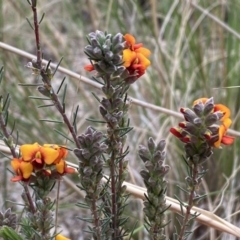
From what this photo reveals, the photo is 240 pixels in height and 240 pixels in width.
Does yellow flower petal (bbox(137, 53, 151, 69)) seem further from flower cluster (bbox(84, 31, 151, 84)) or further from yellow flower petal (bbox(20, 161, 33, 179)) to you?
yellow flower petal (bbox(20, 161, 33, 179))

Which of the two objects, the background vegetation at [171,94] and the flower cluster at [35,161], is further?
the background vegetation at [171,94]

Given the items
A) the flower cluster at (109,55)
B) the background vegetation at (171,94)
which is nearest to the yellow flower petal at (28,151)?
the flower cluster at (109,55)

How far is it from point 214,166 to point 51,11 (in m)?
1.58

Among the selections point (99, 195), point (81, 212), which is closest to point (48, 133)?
point (81, 212)

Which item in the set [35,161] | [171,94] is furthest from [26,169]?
[171,94]

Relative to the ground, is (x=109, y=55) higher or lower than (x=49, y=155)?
higher

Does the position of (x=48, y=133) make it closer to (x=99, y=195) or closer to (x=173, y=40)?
(x=173, y=40)

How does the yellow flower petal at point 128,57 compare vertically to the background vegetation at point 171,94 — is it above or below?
above

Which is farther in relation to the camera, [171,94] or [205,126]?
[171,94]

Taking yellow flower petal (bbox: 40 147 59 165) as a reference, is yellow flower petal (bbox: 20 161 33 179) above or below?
below

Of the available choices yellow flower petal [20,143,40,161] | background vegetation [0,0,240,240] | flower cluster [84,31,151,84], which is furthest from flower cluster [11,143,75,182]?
background vegetation [0,0,240,240]

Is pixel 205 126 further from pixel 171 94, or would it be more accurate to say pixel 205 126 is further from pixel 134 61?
pixel 171 94

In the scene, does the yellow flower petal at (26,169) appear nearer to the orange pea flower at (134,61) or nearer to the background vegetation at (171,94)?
the orange pea flower at (134,61)

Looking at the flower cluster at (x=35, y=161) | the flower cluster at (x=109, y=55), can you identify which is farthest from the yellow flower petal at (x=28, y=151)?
the flower cluster at (x=109, y=55)
